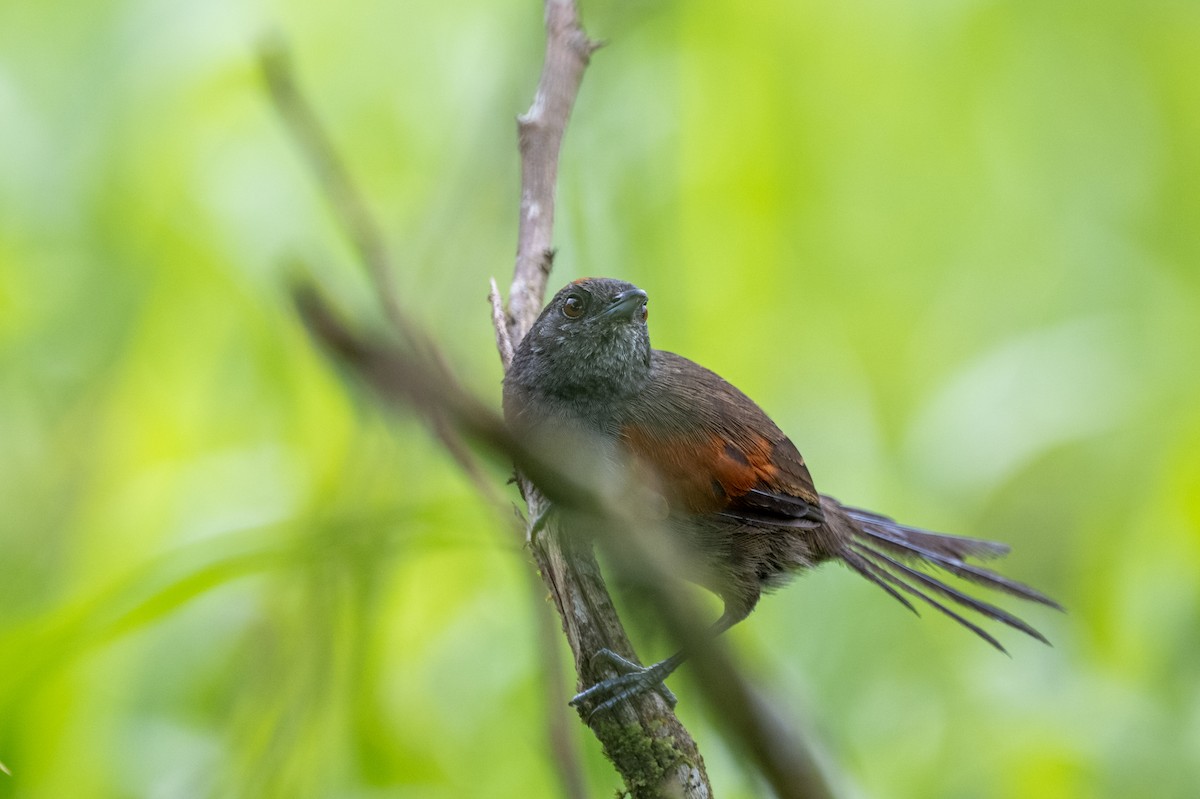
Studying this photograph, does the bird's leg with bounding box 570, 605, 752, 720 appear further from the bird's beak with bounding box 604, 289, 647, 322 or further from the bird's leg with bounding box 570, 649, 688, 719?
the bird's beak with bounding box 604, 289, 647, 322

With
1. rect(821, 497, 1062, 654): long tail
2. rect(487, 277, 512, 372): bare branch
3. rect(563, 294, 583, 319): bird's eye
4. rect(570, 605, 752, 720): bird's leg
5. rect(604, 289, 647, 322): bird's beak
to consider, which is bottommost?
rect(570, 605, 752, 720): bird's leg

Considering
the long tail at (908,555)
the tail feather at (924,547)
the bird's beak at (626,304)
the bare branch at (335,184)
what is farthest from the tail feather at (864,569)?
the bare branch at (335,184)

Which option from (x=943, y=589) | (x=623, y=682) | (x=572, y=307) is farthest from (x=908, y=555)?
(x=623, y=682)

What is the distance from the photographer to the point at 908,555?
3.83m

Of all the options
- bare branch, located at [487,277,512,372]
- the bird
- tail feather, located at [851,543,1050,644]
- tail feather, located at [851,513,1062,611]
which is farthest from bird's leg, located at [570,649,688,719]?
tail feather, located at [851,513,1062,611]

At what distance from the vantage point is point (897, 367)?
5.24 m

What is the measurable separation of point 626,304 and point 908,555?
1.29 meters

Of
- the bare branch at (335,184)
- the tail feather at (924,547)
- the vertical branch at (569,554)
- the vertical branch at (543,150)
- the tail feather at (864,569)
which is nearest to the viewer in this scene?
the bare branch at (335,184)

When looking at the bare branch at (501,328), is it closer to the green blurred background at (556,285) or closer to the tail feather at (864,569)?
the green blurred background at (556,285)

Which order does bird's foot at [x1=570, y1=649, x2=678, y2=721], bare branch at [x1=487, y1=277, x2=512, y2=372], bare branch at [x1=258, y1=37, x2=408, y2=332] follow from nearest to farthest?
bare branch at [x1=258, y1=37, x2=408, y2=332] < bird's foot at [x1=570, y1=649, x2=678, y2=721] < bare branch at [x1=487, y1=277, x2=512, y2=372]

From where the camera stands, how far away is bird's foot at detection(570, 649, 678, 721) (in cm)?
249

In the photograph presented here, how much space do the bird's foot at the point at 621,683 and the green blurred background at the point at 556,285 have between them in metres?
0.18

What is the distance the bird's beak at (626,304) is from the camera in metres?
3.42

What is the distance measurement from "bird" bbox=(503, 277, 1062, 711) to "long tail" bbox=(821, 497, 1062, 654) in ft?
0.04
